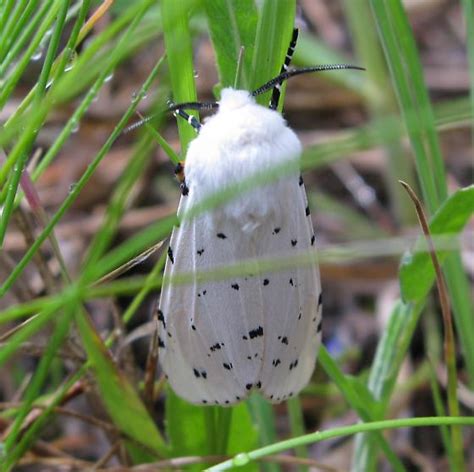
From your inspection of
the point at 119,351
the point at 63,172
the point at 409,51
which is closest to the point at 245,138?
the point at 409,51

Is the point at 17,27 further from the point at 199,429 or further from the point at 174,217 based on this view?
the point at 199,429

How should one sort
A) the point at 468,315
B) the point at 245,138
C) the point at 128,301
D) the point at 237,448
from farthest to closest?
the point at 128,301 → the point at 237,448 → the point at 468,315 → the point at 245,138

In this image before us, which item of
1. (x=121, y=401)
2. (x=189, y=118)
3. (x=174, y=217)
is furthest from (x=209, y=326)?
(x=174, y=217)

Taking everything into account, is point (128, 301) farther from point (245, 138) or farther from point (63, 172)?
point (245, 138)

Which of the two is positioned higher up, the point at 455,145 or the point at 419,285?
the point at 455,145

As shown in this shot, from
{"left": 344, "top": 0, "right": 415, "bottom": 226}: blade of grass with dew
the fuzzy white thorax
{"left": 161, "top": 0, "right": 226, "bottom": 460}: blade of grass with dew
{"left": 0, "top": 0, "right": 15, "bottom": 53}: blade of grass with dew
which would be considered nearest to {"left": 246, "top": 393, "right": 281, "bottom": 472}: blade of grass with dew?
{"left": 161, "top": 0, "right": 226, "bottom": 460}: blade of grass with dew

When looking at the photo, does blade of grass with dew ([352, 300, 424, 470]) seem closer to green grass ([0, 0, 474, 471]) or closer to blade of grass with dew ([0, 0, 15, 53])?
green grass ([0, 0, 474, 471])
